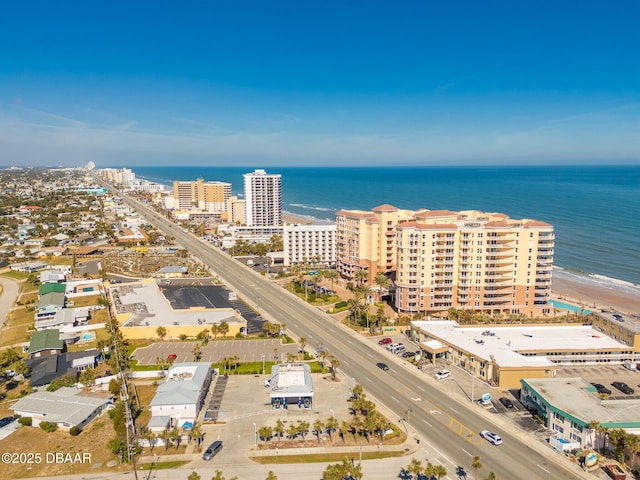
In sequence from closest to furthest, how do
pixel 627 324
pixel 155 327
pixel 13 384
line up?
pixel 13 384 < pixel 627 324 < pixel 155 327

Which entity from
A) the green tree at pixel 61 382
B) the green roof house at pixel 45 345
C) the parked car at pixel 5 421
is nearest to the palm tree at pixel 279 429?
the green tree at pixel 61 382

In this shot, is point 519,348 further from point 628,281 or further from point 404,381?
point 628,281

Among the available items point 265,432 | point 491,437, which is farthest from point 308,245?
point 491,437

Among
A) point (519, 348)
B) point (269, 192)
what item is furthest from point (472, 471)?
point (269, 192)

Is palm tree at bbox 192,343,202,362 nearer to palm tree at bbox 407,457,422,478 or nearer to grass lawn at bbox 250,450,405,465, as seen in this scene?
grass lawn at bbox 250,450,405,465

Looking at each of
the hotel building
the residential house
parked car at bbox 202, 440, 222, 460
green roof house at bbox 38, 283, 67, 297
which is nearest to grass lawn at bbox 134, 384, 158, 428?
the residential house

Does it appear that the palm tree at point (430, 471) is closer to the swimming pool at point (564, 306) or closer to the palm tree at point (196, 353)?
the palm tree at point (196, 353)

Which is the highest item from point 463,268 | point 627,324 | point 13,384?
point 463,268
